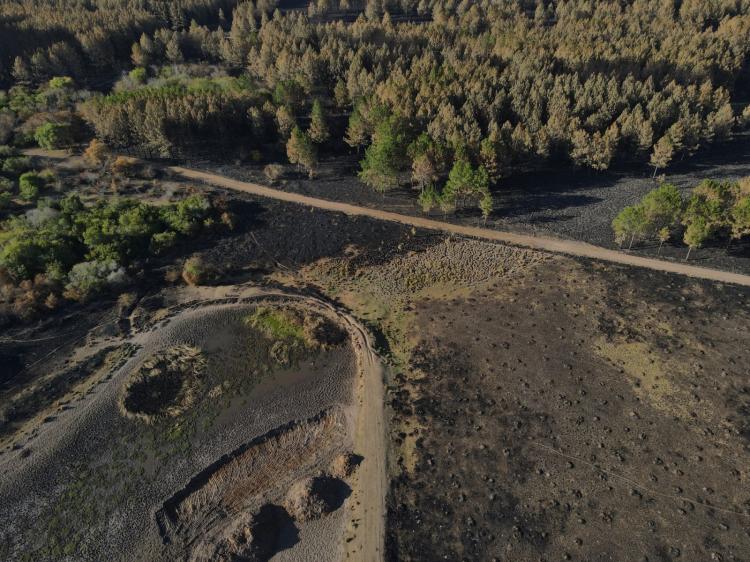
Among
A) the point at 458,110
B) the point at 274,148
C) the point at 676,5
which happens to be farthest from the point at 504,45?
the point at 676,5

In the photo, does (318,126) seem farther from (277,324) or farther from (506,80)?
(277,324)

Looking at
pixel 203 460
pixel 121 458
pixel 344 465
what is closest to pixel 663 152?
pixel 344 465

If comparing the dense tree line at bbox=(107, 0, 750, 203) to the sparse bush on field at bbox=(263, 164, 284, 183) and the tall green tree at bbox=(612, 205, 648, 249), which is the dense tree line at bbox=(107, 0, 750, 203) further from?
the tall green tree at bbox=(612, 205, 648, 249)

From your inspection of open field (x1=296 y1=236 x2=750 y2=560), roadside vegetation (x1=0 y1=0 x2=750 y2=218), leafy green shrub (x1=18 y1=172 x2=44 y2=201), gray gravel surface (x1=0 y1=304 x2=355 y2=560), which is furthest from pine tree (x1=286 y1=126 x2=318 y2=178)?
leafy green shrub (x1=18 y1=172 x2=44 y2=201)

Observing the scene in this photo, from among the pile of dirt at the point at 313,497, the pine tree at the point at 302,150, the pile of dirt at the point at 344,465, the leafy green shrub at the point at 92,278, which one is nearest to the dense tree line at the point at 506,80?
the pine tree at the point at 302,150

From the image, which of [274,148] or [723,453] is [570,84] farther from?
[723,453]

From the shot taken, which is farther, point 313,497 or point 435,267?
point 435,267
